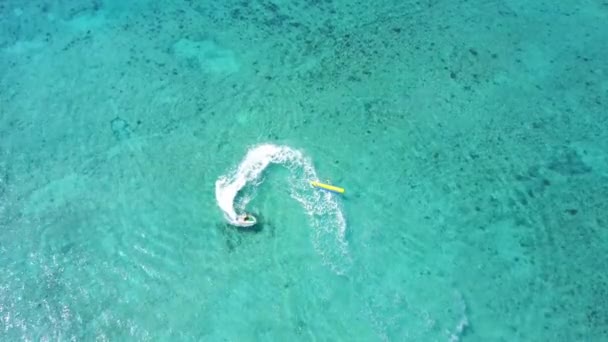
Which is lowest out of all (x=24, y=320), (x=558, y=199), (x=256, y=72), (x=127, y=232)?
(x=24, y=320)

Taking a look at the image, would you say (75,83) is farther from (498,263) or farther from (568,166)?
(568,166)

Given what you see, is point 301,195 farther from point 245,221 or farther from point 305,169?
point 245,221

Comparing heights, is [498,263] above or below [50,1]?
below

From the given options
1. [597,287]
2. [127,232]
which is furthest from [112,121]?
[597,287]

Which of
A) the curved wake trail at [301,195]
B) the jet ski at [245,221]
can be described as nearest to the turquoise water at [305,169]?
the curved wake trail at [301,195]

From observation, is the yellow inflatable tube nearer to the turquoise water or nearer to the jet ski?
the turquoise water

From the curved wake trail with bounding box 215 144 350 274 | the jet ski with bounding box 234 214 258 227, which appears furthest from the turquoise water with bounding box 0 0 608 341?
the jet ski with bounding box 234 214 258 227
